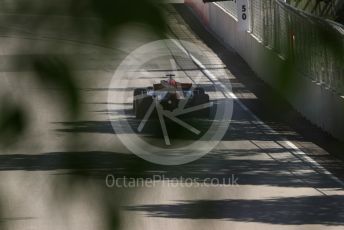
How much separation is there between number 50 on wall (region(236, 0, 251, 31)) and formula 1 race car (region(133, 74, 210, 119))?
0.18m

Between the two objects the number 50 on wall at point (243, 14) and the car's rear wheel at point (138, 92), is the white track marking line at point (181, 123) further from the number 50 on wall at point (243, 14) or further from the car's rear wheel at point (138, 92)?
the number 50 on wall at point (243, 14)

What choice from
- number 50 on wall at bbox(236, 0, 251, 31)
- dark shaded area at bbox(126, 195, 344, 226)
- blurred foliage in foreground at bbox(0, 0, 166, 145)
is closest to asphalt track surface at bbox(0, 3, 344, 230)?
blurred foliage in foreground at bbox(0, 0, 166, 145)

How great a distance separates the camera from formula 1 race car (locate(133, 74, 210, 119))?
1248 mm

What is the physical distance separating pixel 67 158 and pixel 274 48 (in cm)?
28

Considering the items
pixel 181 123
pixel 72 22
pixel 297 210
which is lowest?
pixel 297 210

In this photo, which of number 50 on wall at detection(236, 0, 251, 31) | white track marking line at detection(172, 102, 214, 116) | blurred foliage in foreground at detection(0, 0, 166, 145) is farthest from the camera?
number 50 on wall at detection(236, 0, 251, 31)

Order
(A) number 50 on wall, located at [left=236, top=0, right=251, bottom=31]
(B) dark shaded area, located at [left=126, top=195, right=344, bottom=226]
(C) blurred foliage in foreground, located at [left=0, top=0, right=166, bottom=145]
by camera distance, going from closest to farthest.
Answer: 1. (C) blurred foliage in foreground, located at [left=0, top=0, right=166, bottom=145]
2. (A) number 50 on wall, located at [left=236, top=0, right=251, bottom=31]
3. (B) dark shaded area, located at [left=126, top=195, right=344, bottom=226]

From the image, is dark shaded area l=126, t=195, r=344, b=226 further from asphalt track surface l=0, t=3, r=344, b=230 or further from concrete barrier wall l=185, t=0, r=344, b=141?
asphalt track surface l=0, t=3, r=344, b=230

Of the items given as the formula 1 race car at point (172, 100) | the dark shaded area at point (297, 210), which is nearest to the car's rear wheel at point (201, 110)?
the formula 1 race car at point (172, 100)

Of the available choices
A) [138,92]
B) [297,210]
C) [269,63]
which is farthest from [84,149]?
[297,210]

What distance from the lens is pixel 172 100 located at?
125 cm

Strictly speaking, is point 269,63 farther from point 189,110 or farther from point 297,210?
point 297,210

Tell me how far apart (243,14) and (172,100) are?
0.27 meters

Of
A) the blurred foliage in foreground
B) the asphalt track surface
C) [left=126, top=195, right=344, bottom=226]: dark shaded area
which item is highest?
the blurred foliage in foreground
